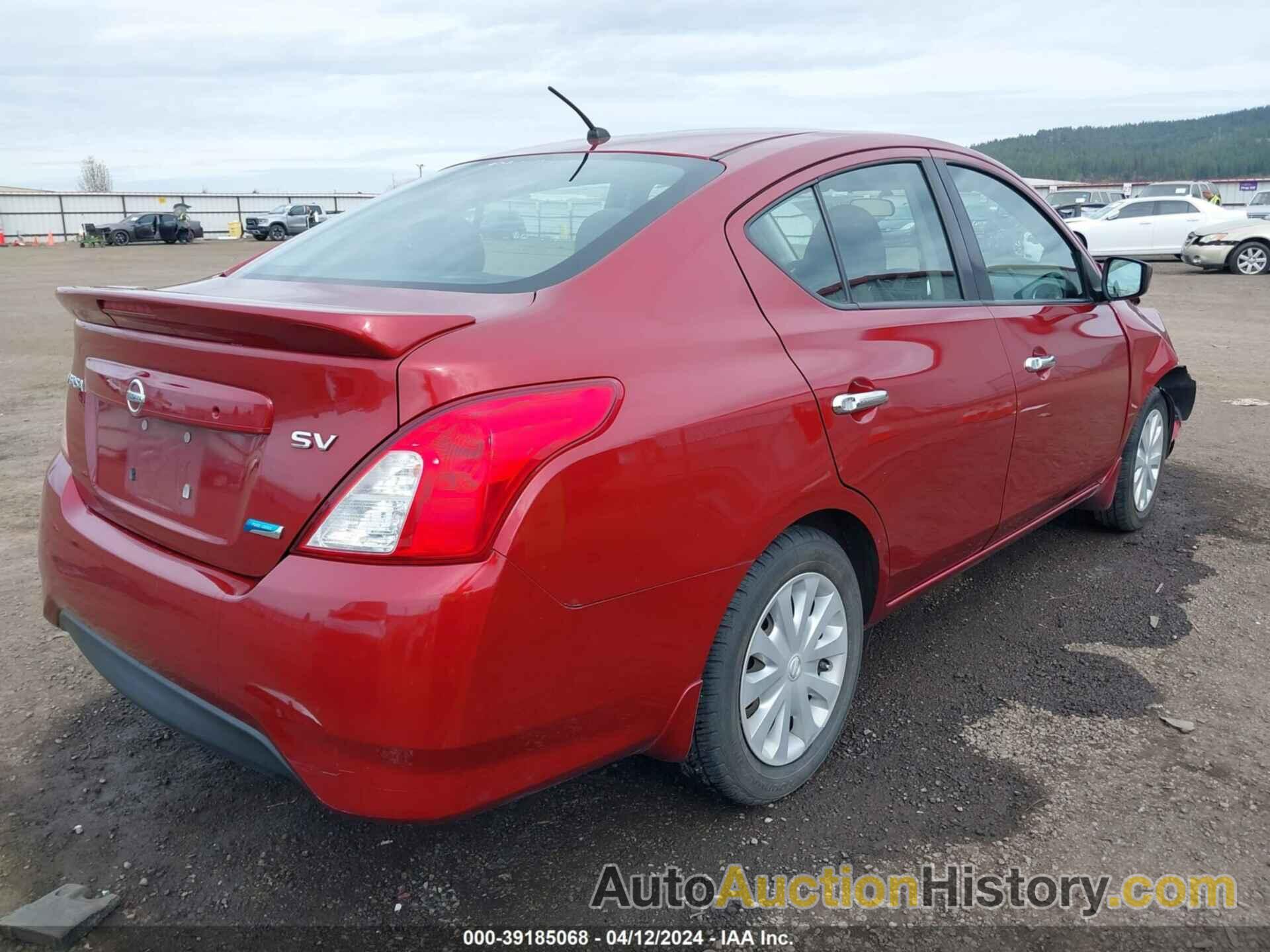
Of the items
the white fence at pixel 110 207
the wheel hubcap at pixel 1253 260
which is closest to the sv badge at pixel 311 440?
the wheel hubcap at pixel 1253 260

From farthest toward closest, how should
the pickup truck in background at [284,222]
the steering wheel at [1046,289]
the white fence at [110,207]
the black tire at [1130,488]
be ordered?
the white fence at [110,207]
the pickup truck in background at [284,222]
the black tire at [1130,488]
the steering wheel at [1046,289]

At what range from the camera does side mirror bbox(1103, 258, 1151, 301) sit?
401cm

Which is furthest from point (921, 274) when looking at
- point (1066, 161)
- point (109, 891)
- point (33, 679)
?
point (1066, 161)

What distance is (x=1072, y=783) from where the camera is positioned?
269cm

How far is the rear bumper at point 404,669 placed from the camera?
1821 mm

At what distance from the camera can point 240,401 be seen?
198 cm

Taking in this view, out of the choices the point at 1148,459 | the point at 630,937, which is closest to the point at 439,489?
the point at 630,937

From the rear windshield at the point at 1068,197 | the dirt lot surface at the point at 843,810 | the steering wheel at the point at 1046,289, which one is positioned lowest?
the dirt lot surface at the point at 843,810

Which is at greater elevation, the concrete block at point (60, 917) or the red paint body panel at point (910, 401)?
the red paint body panel at point (910, 401)

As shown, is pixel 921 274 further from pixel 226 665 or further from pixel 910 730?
pixel 226 665

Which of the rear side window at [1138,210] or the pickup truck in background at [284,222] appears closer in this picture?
the rear side window at [1138,210]

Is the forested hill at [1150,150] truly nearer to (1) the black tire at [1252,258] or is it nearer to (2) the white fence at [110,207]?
(2) the white fence at [110,207]

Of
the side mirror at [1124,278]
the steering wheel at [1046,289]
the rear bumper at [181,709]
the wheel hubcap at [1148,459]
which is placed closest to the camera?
the rear bumper at [181,709]

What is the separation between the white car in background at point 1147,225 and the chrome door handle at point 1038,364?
20.0 m
